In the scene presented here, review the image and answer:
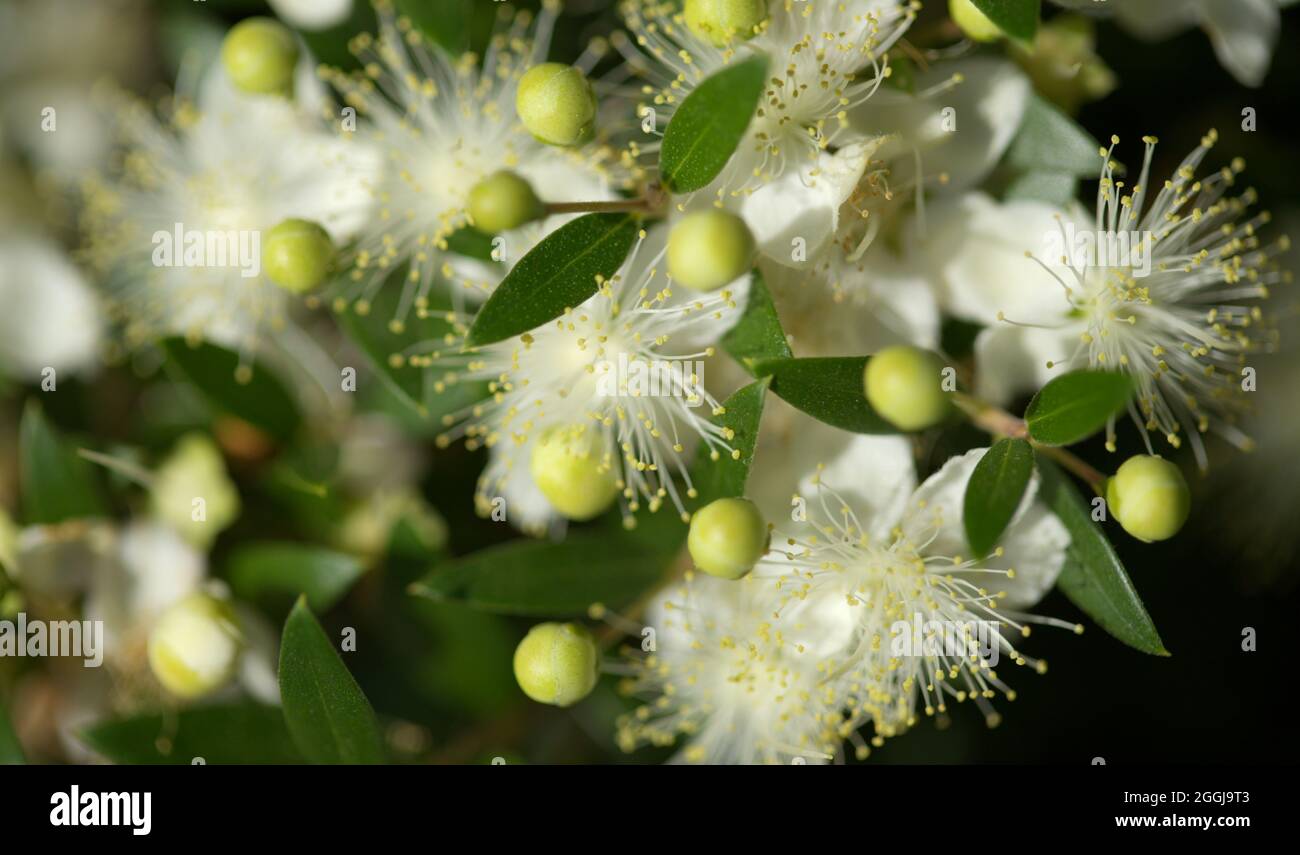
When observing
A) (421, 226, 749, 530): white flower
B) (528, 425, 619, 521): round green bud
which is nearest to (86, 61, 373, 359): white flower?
(421, 226, 749, 530): white flower

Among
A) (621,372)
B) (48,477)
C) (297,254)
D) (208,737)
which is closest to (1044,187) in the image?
(621,372)

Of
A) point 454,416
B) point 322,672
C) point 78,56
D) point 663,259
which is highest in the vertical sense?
point 78,56

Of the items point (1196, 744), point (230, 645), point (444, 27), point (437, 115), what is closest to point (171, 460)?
point (230, 645)

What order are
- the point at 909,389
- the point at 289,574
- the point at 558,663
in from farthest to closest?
the point at 289,574 → the point at 558,663 → the point at 909,389

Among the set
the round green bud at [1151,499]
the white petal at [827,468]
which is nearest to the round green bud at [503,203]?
the white petal at [827,468]

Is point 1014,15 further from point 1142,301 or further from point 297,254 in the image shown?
point 297,254

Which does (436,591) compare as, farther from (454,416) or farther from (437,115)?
(437,115)
